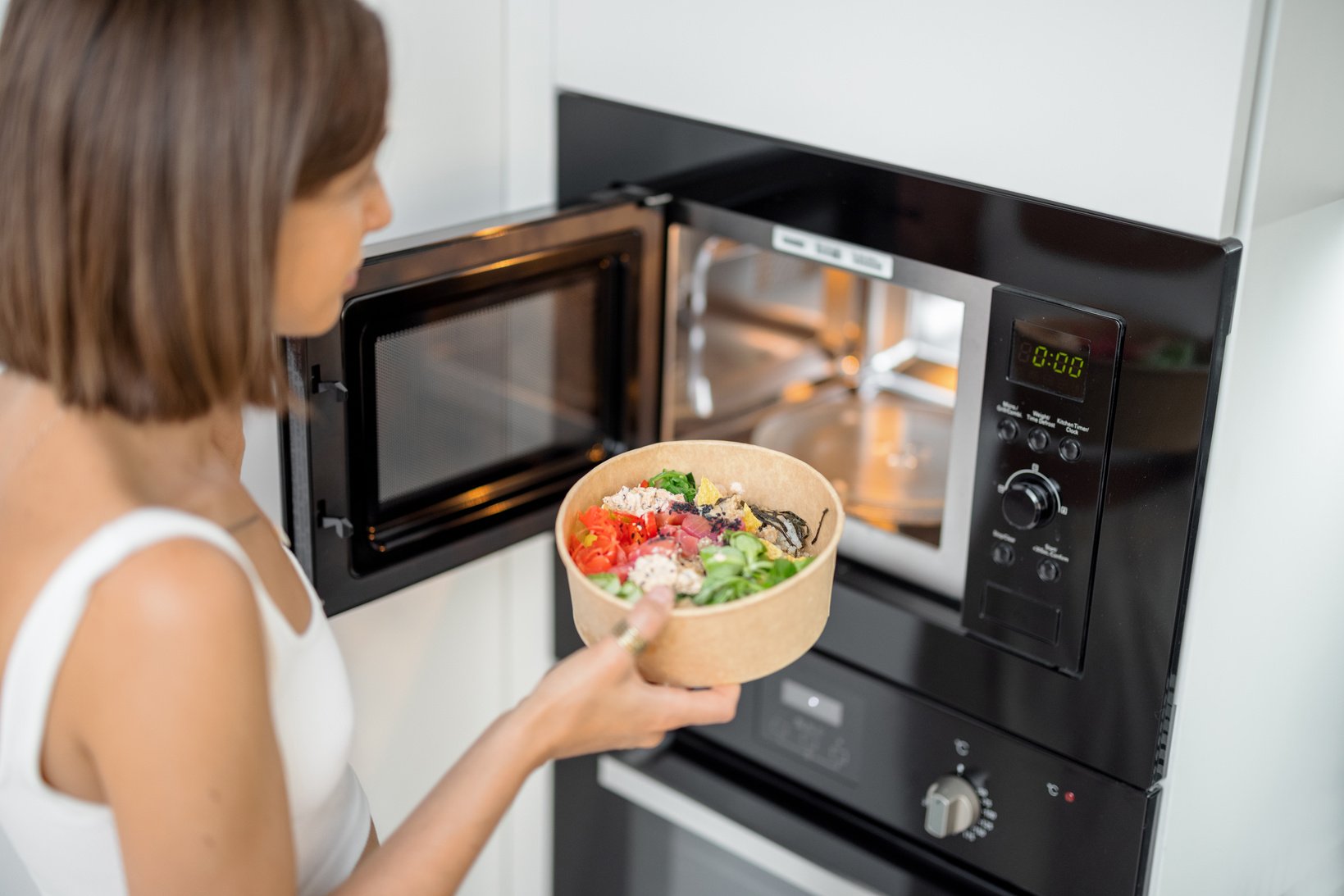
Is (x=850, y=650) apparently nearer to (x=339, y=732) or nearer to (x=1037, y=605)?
(x=1037, y=605)

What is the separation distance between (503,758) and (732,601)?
156 millimetres

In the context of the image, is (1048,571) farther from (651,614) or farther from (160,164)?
(160,164)

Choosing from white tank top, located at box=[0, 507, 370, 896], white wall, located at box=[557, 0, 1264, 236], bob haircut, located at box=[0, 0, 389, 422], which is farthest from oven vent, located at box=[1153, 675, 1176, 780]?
bob haircut, located at box=[0, 0, 389, 422]

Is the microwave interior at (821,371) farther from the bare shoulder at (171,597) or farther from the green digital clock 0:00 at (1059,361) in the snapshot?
the bare shoulder at (171,597)

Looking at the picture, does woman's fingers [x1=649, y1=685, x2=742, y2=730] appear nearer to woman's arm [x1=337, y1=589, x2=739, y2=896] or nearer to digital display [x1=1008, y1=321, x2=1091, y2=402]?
woman's arm [x1=337, y1=589, x2=739, y2=896]

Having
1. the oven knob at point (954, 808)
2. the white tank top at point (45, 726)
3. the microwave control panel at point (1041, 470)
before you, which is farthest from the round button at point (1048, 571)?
the white tank top at point (45, 726)

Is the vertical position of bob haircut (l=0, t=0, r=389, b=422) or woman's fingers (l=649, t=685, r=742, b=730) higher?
bob haircut (l=0, t=0, r=389, b=422)

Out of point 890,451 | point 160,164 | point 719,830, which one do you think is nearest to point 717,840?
point 719,830

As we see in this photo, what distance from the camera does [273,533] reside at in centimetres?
80

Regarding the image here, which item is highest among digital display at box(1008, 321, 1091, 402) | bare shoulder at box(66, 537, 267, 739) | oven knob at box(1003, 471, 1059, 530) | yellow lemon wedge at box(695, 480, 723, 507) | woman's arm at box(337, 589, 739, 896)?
digital display at box(1008, 321, 1091, 402)

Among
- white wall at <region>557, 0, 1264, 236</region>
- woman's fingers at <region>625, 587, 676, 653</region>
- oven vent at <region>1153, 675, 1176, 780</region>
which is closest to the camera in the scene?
woman's fingers at <region>625, 587, 676, 653</region>

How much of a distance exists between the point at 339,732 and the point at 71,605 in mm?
195

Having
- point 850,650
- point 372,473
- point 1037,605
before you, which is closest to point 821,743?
point 850,650

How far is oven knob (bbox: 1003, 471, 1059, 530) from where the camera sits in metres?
0.97
